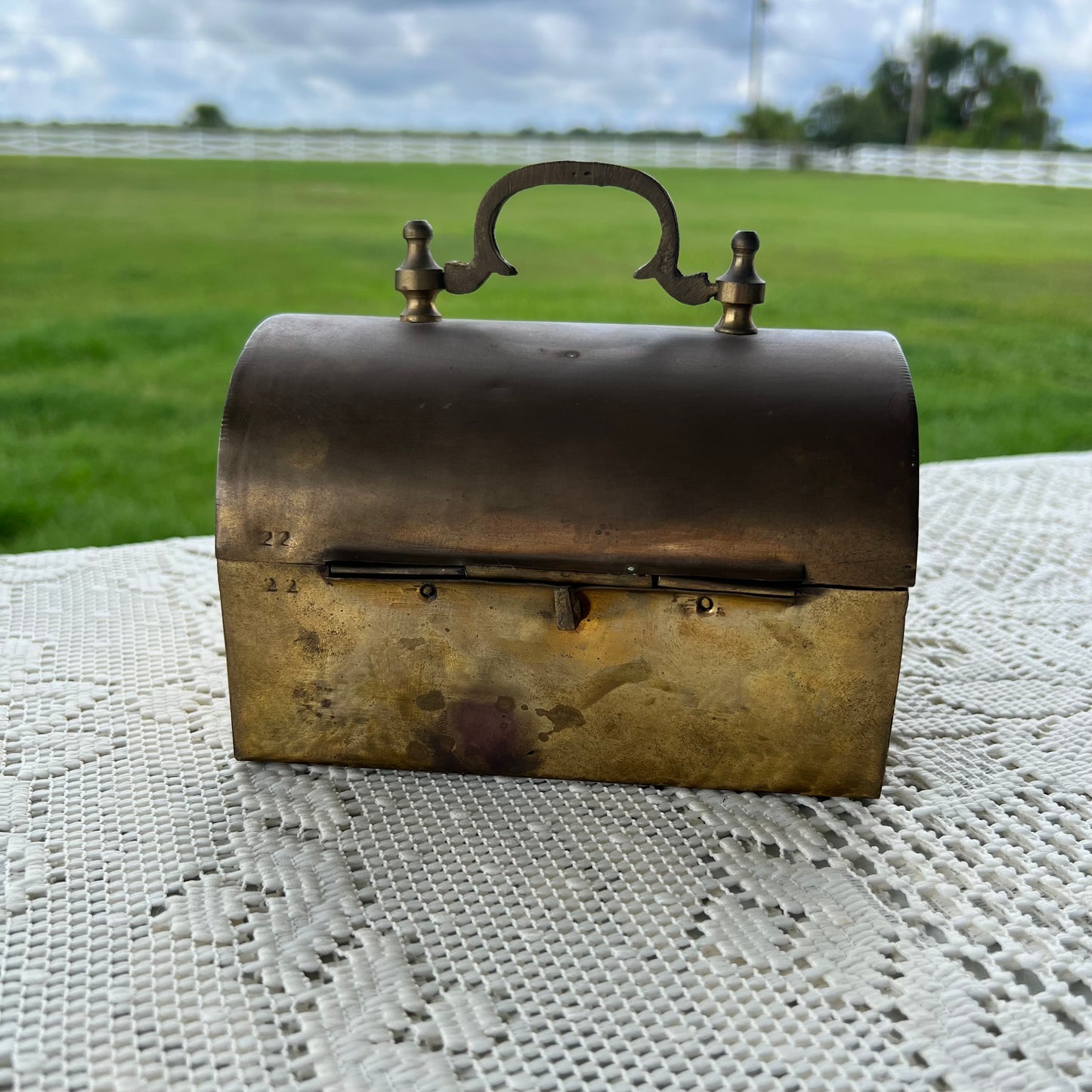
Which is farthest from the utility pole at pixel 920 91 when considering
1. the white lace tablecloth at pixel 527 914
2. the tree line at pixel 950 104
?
the white lace tablecloth at pixel 527 914

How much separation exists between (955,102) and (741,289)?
10.7 feet

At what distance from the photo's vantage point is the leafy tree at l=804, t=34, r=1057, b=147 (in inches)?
143

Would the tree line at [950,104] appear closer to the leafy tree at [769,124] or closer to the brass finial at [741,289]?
the leafy tree at [769,124]

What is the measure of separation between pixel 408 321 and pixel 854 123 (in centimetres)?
329

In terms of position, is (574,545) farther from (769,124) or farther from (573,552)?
(769,124)

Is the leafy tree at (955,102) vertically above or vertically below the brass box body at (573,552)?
above

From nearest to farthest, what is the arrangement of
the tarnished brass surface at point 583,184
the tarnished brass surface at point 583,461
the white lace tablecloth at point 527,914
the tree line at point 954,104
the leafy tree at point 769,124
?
1. the white lace tablecloth at point 527,914
2. the tarnished brass surface at point 583,461
3. the tarnished brass surface at point 583,184
4. the tree line at point 954,104
5. the leafy tree at point 769,124

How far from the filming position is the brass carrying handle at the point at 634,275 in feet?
3.21

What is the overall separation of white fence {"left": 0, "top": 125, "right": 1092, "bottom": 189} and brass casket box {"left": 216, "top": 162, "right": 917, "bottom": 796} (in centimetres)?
305

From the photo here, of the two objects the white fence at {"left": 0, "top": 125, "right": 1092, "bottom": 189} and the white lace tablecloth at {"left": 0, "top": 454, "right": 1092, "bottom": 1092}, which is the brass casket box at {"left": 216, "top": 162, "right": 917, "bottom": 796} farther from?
the white fence at {"left": 0, "top": 125, "right": 1092, "bottom": 189}

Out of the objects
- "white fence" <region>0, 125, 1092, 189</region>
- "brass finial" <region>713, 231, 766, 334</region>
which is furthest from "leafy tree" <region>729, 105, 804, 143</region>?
"brass finial" <region>713, 231, 766, 334</region>

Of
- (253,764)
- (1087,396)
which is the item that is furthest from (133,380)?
(1087,396)

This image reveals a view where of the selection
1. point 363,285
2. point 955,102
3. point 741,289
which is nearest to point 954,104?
point 955,102

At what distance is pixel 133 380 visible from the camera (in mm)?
2936
